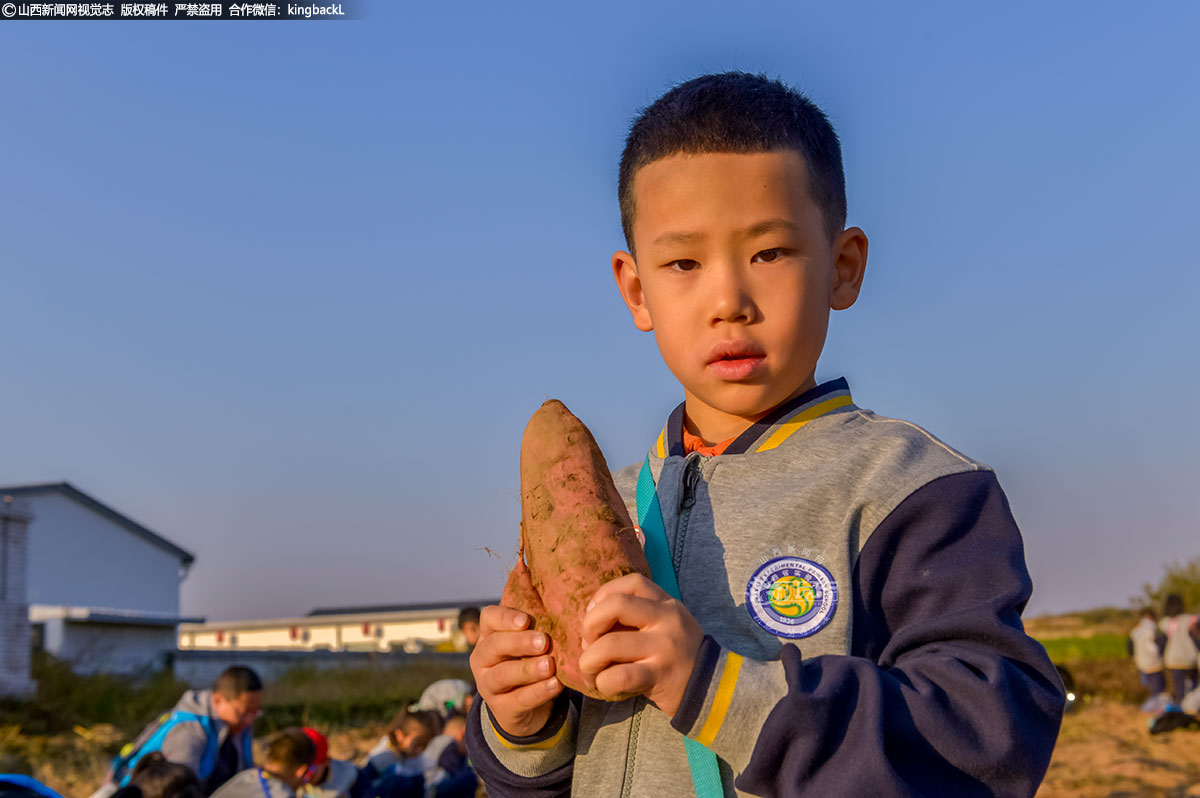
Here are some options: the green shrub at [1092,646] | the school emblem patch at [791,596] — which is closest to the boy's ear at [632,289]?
the school emblem patch at [791,596]

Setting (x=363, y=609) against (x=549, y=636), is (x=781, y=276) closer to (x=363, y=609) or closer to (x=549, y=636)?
Answer: (x=549, y=636)

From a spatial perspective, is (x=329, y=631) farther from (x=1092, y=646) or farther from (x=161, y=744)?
(x=161, y=744)

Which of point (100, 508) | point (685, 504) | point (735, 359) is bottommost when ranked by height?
point (100, 508)

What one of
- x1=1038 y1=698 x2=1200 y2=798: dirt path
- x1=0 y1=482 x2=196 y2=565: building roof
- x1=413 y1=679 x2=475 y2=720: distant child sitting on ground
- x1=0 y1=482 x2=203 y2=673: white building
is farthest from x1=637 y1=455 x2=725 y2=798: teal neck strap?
x1=0 y1=482 x2=196 y2=565: building roof

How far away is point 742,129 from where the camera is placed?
1.60 metres

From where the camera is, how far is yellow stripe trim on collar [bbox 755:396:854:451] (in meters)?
1.67

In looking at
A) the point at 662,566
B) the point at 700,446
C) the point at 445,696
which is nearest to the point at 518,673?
the point at 662,566

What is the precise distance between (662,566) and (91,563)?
35.7 m

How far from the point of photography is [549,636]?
1486 millimetres

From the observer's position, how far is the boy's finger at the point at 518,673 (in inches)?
57.3

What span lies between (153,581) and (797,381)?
38.3 meters

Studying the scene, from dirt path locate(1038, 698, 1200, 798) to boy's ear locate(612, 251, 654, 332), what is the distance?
9743mm

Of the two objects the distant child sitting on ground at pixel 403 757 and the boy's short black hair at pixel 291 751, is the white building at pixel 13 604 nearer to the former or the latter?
the distant child sitting on ground at pixel 403 757

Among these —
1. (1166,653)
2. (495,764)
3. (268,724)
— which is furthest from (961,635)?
(268,724)
